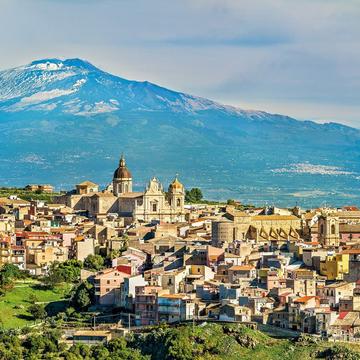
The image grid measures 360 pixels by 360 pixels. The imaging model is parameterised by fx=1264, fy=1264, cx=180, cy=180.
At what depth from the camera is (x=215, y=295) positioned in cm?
4312

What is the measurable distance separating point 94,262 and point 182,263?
4339 mm

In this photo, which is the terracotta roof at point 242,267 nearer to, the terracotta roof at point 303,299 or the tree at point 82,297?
the terracotta roof at point 303,299

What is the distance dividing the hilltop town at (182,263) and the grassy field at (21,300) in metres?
0.27

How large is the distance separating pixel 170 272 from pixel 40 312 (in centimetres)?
504

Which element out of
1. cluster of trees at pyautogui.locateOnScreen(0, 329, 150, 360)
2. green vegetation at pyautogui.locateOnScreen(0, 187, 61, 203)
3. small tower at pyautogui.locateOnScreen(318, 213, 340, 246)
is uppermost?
green vegetation at pyautogui.locateOnScreen(0, 187, 61, 203)

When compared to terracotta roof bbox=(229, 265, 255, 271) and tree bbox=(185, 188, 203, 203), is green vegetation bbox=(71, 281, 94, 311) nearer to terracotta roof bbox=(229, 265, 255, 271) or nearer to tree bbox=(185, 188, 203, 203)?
terracotta roof bbox=(229, 265, 255, 271)

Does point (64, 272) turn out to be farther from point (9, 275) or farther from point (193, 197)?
point (193, 197)

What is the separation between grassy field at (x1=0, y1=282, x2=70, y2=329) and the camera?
143ft

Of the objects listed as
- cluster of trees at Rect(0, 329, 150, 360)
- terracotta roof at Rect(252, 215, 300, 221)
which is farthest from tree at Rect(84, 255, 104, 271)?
cluster of trees at Rect(0, 329, 150, 360)

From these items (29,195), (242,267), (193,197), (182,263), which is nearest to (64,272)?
(182,263)

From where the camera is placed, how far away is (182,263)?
4881 centimetres

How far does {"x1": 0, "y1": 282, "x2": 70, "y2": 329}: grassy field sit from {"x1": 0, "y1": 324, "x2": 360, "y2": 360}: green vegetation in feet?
9.90

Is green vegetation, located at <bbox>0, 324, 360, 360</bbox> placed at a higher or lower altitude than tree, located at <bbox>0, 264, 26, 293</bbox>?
lower

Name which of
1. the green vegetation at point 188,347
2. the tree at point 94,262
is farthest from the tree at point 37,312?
the tree at point 94,262
